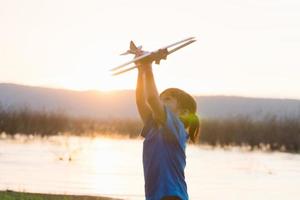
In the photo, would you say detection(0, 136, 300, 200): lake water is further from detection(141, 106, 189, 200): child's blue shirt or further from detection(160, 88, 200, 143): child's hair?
detection(141, 106, 189, 200): child's blue shirt

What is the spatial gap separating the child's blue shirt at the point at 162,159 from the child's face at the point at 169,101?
0.54ft

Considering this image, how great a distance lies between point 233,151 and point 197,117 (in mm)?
29235

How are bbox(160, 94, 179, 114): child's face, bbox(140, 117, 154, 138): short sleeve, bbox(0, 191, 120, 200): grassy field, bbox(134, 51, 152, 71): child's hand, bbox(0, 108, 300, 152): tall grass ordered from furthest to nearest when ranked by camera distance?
bbox(0, 108, 300, 152): tall grass
bbox(0, 191, 120, 200): grassy field
bbox(160, 94, 179, 114): child's face
bbox(140, 117, 154, 138): short sleeve
bbox(134, 51, 152, 71): child's hand

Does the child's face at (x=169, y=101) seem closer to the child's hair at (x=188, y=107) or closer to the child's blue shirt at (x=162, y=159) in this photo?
the child's hair at (x=188, y=107)

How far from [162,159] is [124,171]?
1943cm

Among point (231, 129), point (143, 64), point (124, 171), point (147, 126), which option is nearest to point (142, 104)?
point (147, 126)

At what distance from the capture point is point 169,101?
5.46m

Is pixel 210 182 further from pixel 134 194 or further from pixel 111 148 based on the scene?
pixel 111 148

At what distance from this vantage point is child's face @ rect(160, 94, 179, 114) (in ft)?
17.9

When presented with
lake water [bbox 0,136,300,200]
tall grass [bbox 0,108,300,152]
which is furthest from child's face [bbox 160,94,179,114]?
tall grass [bbox 0,108,300,152]

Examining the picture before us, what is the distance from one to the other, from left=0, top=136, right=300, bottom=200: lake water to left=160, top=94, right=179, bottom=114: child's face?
11.1 meters

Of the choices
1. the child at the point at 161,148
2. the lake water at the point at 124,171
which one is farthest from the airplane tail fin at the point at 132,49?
the lake water at the point at 124,171

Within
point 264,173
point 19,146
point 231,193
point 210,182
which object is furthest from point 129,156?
point 231,193

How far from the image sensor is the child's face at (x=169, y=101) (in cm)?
544
